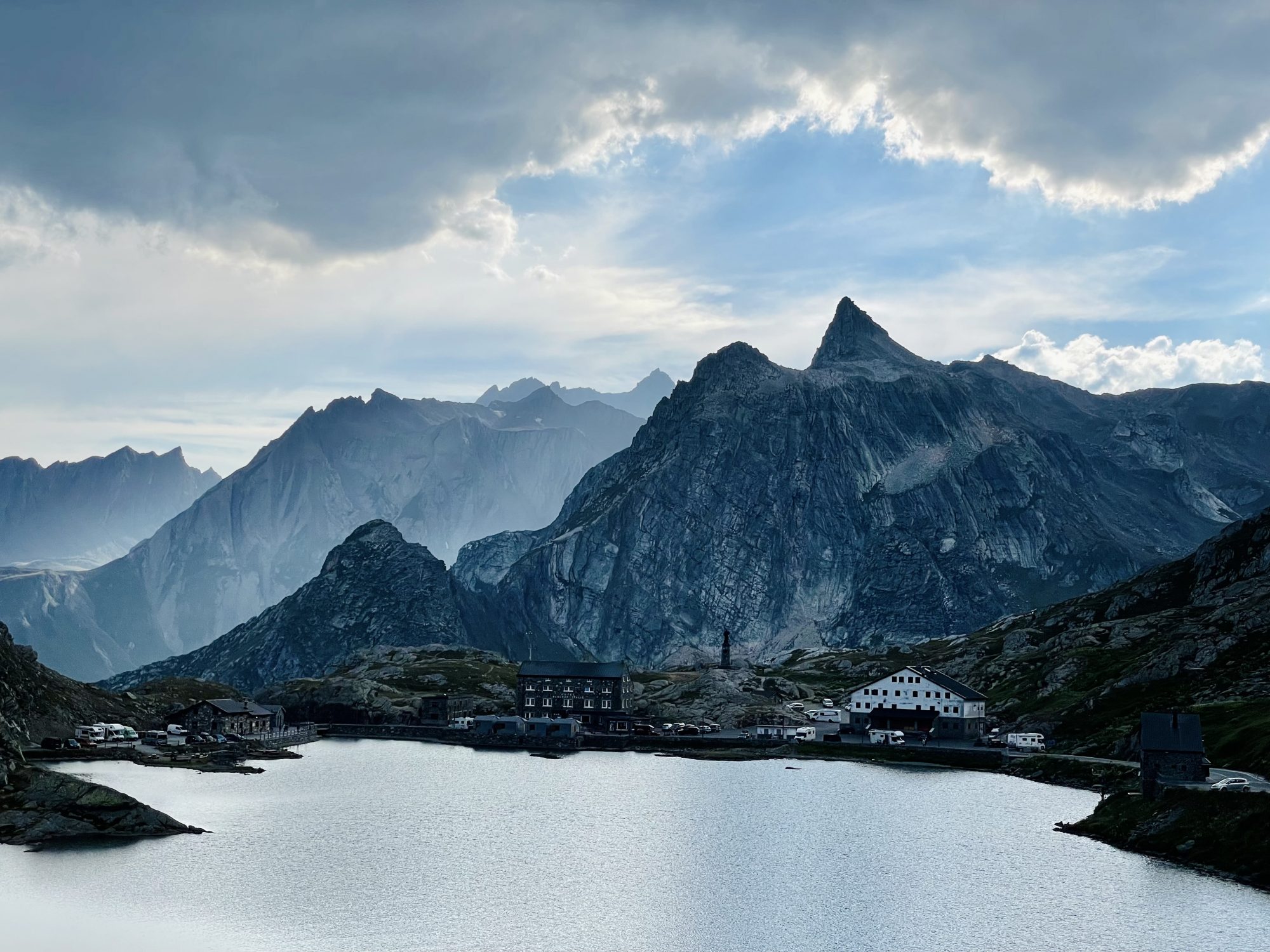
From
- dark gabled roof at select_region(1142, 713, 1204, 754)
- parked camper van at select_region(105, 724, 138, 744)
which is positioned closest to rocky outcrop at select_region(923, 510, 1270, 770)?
dark gabled roof at select_region(1142, 713, 1204, 754)

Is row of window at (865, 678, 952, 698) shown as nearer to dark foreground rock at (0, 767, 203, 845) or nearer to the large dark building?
the large dark building

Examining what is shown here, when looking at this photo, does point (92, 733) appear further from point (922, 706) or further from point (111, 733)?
point (922, 706)

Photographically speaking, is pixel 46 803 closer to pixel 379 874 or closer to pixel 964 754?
pixel 379 874

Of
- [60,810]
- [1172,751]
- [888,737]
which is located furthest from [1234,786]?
[60,810]

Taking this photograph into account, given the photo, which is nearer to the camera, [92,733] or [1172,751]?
[1172,751]

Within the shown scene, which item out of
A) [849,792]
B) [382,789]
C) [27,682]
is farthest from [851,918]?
[27,682]

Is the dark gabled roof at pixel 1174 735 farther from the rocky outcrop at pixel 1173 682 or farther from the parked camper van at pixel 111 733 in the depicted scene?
the parked camper van at pixel 111 733
